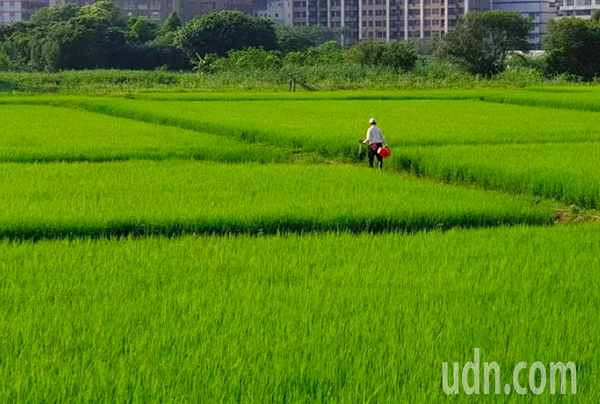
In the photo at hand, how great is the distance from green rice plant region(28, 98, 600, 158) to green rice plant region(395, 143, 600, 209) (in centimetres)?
136

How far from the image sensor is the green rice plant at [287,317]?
3.57 metres

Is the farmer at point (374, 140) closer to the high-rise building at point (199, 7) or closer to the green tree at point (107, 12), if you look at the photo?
the green tree at point (107, 12)

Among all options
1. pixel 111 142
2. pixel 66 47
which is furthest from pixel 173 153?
pixel 66 47

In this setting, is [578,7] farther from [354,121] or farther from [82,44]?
[354,121]

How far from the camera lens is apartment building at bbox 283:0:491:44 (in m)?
92.4

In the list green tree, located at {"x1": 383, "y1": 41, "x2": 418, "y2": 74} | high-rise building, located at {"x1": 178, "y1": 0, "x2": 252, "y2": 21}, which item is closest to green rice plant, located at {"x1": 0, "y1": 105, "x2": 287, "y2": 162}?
green tree, located at {"x1": 383, "y1": 41, "x2": 418, "y2": 74}

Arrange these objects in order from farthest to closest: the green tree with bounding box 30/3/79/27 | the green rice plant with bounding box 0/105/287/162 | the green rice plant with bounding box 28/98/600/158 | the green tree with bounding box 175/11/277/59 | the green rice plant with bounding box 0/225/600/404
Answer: the green tree with bounding box 30/3/79/27
the green tree with bounding box 175/11/277/59
the green rice plant with bounding box 28/98/600/158
the green rice plant with bounding box 0/105/287/162
the green rice plant with bounding box 0/225/600/404

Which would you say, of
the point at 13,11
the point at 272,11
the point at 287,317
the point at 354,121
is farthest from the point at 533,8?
the point at 287,317

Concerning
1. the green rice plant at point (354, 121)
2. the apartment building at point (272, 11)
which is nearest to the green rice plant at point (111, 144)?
the green rice plant at point (354, 121)

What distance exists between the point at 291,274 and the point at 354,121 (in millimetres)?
12820

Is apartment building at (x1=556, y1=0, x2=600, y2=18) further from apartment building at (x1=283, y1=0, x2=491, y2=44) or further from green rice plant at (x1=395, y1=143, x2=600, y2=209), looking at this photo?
green rice plant at (x1=395, y1=143, x2=600, y2=209)

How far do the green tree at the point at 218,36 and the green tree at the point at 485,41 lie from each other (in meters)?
11.8

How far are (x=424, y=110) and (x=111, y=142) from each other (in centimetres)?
890

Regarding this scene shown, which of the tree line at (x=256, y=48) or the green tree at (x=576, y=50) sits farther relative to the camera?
the tree line at (x=256, y=48)
